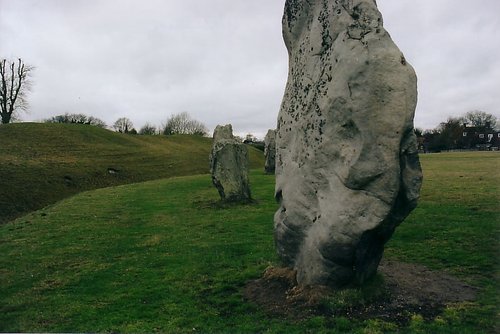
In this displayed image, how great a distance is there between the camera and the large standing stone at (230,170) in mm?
21109

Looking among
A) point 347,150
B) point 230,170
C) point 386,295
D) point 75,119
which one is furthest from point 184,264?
point 75,119

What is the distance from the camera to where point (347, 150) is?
7.66 m

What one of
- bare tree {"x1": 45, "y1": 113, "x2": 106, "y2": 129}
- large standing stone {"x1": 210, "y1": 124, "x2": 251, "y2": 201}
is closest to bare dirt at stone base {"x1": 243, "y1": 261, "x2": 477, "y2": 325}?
large standing stone {"x1": 210, "y1": 124, "x2": 251, "y2": 201}

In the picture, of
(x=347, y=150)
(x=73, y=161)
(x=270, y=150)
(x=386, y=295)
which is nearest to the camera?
(x=347, y=150)

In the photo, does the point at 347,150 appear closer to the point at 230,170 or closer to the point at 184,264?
the point at 184,264

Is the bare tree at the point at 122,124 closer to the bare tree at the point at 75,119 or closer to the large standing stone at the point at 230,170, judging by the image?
the bare tree at the point at 75,119

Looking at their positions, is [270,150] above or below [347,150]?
above

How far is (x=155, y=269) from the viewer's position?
11.6 m

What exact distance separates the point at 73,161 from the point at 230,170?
26100 millimetres

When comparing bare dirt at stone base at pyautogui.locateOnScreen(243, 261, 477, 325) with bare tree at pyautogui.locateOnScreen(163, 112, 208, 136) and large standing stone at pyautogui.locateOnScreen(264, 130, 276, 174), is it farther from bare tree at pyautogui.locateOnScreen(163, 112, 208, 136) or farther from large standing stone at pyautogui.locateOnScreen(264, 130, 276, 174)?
bare tree at pyautogui.locateOnScreen(163, 112, 208, 136)

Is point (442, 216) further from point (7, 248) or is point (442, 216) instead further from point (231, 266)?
point (7, 248)

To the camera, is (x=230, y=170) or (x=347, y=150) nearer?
(x=347, y=150)

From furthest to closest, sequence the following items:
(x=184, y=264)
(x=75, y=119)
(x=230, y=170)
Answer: (x=75, y=119)
(x=230, y=170)
(x=184, y=264)

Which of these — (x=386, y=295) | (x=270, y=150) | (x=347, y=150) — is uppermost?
(x=270, y=150)
